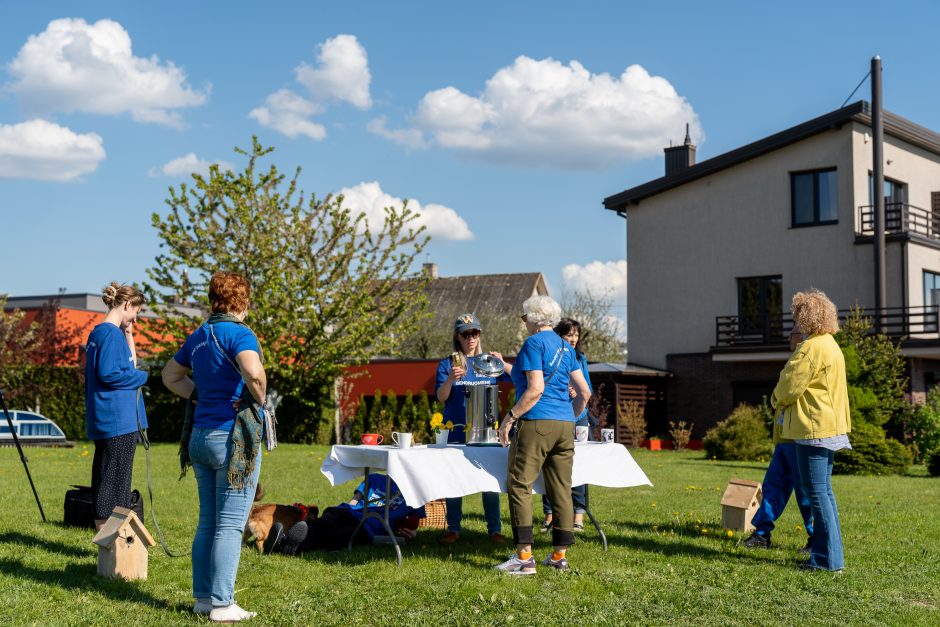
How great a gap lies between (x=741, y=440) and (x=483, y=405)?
1608 cm

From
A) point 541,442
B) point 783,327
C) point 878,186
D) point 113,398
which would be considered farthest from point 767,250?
point 113,398

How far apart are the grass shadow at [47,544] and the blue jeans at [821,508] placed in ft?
18.2

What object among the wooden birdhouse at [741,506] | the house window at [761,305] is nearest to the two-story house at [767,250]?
the house window at [761,305]

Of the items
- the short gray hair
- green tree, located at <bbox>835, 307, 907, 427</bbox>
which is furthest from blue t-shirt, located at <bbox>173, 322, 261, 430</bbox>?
green tree, located at <bbox>835, 307, 907, 427</bbox>

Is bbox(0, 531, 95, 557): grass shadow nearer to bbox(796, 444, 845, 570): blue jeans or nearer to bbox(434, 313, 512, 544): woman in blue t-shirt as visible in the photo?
bbox(434, 313, 512, 544): woman in blue t-shirt

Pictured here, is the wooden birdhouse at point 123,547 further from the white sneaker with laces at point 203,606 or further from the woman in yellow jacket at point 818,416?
the woman in yellow jacket at point 818,416

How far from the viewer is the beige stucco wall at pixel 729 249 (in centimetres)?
2964

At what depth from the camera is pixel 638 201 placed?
33875 millimetres

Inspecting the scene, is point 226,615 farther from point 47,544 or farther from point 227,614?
point 47,544

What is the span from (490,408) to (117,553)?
300 centimetres

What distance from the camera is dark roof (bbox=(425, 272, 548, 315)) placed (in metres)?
52.1

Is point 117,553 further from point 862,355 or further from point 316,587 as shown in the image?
point 862,355

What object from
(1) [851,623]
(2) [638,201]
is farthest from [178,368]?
(2) [638,201]

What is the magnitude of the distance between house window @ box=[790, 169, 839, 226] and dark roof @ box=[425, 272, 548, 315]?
2136 centimetres
